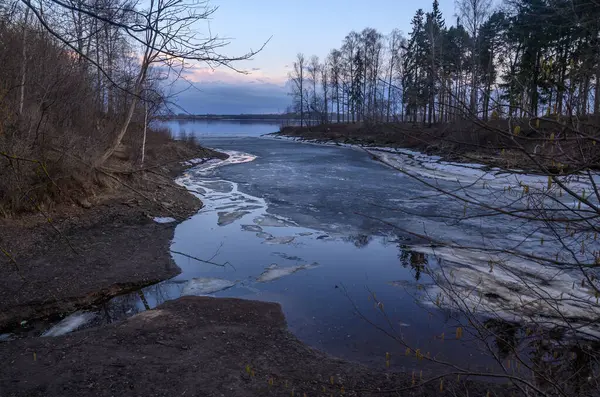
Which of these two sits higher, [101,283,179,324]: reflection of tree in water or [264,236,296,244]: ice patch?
[101,283,179,324]: reflection of tree in water

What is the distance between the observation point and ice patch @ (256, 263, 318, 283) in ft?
30.0

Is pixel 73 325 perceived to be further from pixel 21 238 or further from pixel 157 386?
pixel 21 238

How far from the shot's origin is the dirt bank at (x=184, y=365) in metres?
4.84

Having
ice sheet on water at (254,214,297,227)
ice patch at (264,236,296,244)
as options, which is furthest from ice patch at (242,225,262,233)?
ice patch at (264,236,296,244)

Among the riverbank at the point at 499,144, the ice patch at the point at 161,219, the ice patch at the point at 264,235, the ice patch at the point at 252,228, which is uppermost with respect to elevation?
the riverbank at the point at 499,144

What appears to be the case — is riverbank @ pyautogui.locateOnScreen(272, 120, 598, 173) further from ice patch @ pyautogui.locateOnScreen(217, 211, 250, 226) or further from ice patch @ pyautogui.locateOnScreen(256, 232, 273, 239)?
ice patch @ pyautogui.locateOnScreen(217, 211, 250, 226)

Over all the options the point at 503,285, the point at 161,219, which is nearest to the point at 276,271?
the point at 503,285

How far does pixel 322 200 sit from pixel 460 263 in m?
9.17

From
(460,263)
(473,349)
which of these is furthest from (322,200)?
(473,349)

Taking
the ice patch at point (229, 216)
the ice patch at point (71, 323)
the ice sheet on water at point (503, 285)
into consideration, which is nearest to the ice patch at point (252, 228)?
the ice patch at point (229, 216)

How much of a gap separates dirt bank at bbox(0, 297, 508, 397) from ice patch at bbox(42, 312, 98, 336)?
45 centimetres

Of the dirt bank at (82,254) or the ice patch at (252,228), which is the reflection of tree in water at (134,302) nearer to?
the dirt bank at (82,254)

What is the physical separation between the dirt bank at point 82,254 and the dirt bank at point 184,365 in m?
1.33

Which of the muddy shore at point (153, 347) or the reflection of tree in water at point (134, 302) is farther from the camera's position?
the reflection of tree in water at point (134, 302)
